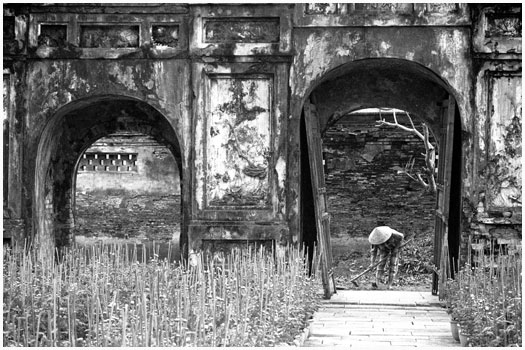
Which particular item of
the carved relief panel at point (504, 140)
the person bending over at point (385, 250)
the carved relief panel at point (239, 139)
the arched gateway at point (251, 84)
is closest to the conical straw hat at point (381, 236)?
the person bending over at point (385, 250)

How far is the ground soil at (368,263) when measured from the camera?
48.3 feet

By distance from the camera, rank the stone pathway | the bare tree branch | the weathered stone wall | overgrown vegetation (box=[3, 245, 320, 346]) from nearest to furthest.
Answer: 1. overgrown vegetation (box=[3, 245, 320, 346])
2. the stone pathway
3. the bare tree branch
4. the weathered stone wall

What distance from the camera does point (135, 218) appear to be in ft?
59.9

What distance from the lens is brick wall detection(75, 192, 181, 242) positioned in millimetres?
18234

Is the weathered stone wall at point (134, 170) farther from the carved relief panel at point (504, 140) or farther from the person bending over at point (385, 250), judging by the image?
the carved relief panel at point (504, 140)

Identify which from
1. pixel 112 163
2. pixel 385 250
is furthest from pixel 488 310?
pixel 112 163

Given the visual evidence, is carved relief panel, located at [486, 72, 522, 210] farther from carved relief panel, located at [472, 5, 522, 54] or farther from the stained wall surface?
carved relief panel, located at [472, 5, 522, 54]

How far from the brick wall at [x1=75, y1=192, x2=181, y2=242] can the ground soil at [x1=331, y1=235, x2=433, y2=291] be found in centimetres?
340

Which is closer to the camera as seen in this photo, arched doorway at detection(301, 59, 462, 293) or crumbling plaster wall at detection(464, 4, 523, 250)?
crumbling plaster wall at detection(464, 4, 523, 250)

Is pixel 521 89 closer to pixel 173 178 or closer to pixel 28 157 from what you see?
pixel 28 157

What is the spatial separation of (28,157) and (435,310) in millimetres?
4954

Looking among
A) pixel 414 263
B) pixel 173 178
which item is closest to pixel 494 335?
pixel 414 263

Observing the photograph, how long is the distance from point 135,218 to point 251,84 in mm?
8598

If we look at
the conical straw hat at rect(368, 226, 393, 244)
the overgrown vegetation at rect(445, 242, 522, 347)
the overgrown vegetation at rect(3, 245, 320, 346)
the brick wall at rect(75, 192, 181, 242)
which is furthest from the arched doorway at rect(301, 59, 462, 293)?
the brick wall at rect(75, 192, 181, 242)
